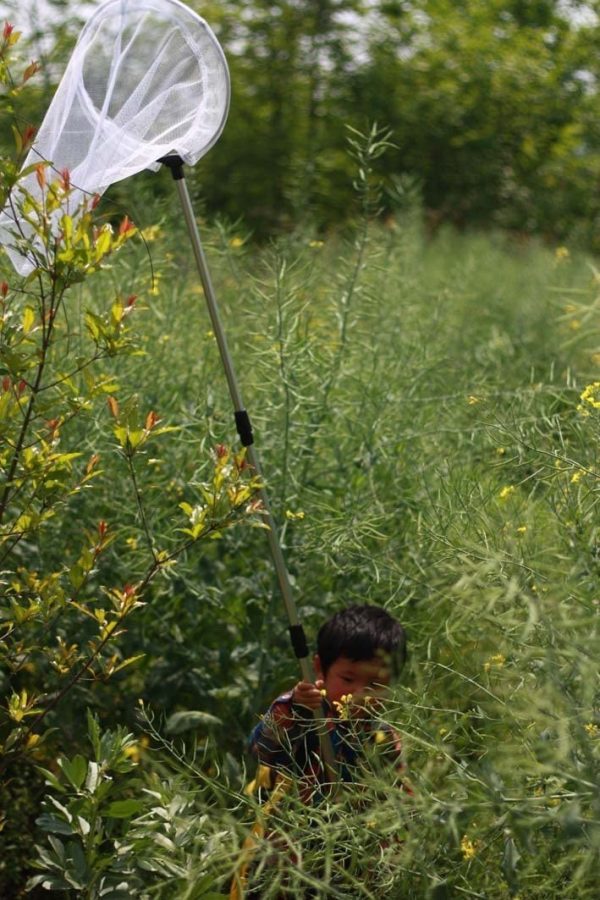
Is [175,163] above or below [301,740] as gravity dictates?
above

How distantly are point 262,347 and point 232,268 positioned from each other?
69 cm

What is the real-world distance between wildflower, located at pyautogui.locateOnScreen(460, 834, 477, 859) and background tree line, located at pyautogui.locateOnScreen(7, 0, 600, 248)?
28.9ft

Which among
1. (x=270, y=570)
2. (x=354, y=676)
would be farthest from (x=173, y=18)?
(x=354, y=676)

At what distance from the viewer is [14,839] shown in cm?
318

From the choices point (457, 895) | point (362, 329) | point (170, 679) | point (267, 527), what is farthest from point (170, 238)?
point (457, 895)

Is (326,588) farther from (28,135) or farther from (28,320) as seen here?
(28,135)

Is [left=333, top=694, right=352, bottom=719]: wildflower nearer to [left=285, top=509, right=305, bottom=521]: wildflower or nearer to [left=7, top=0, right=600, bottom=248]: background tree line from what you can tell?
[left=285, top=509, right=305, bottom=521]: wildflower

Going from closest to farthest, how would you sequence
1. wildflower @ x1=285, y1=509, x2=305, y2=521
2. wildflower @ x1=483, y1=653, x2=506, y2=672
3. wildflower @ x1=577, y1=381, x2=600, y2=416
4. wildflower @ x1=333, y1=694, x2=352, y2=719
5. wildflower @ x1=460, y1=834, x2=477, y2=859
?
wildflower @ x1=460, y1=834, x2=477, y2=859 → wildflower @ x1=483, y1=653, x2=506, y2=672 → wildflower @ x1=333, y1=694, x2=352, y2=719 → wildflower @ x1=577, y1=381, x2=600, y2=416 → wildflower @ x1=285, y1=509, x2=305, y2=521

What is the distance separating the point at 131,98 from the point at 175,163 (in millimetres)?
173

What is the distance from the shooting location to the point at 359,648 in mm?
2828

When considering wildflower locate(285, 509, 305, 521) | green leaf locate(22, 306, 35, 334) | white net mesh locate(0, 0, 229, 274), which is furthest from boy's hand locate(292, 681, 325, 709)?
white net mesh locate(0, 0, 229, 274)

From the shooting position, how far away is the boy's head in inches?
111

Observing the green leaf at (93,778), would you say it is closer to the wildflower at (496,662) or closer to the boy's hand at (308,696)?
the boy's hand at (308,696)

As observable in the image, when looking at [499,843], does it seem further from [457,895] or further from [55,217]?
[55,217]
